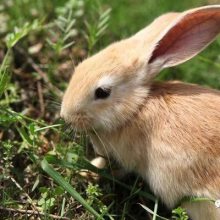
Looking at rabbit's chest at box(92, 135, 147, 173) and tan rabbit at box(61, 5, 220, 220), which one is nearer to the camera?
tan rabbit at box(61, 5, 220, 220)

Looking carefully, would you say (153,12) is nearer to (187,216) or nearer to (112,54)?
(112,54)

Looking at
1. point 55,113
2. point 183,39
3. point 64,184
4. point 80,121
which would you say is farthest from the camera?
point 55,113

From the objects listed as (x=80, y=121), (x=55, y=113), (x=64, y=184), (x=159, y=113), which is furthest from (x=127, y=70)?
(x=55, y=113)

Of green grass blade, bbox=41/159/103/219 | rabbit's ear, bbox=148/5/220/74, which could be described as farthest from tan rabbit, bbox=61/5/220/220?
green grass blade, bbox=41/159/103/219

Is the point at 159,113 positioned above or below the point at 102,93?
below

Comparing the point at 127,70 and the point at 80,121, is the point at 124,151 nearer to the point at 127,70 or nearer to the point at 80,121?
the point at 80,121

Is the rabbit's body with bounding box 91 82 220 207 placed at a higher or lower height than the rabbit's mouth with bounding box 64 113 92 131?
lower

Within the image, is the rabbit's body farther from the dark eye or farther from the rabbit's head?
the dark eye
